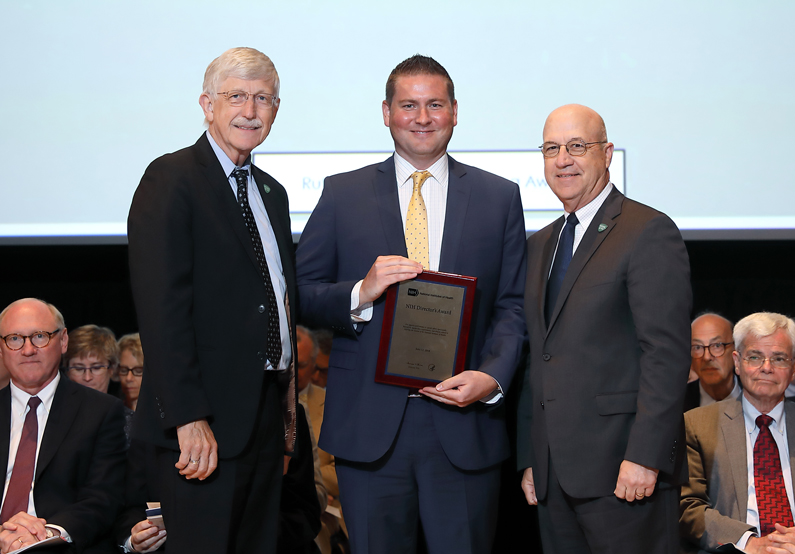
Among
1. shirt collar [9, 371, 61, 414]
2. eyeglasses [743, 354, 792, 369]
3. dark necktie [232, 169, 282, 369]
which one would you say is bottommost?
shirt collar [9, 371, 61, 414]

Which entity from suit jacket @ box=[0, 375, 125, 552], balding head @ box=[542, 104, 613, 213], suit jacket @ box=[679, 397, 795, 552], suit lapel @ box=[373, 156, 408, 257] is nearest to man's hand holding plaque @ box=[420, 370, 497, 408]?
suit lapel @ box=[373, 156, 408, 257]

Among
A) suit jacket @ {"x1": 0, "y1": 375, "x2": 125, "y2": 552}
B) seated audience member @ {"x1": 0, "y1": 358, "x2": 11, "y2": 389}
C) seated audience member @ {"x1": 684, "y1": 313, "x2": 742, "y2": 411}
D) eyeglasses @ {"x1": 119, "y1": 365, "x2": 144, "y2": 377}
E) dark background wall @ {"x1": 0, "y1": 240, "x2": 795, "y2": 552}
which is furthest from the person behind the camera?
dark background wall @ {"x1": 0, "y1": 240, "x2": 795, "y2": 552}

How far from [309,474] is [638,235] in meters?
1.72

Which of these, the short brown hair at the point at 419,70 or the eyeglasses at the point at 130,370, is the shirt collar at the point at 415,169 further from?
the eyeglasses at the point at 130,370

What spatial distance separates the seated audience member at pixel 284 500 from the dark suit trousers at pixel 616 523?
44.3 inches

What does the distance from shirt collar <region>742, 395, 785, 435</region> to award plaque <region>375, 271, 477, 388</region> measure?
142 cm

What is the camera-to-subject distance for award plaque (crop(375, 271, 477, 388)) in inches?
84.7

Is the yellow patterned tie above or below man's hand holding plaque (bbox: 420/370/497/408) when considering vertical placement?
above

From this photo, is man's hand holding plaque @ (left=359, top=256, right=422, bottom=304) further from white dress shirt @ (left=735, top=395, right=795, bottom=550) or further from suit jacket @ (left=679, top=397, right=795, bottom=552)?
white dress shirt @ (left=735, top=395, right=795, bottom=550)

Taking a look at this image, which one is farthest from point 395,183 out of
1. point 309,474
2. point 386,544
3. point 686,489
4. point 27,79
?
point 27,79

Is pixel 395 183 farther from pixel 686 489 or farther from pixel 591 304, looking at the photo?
pixel 686 489

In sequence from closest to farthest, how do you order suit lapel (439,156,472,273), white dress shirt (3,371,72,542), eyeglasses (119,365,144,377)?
suit lapel (439,156,472,273) → white dress shirt (3,371,72,542) → eyeglasses (119,365,144,377)

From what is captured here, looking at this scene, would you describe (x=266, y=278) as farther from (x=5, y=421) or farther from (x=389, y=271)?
(x=5, y=421)

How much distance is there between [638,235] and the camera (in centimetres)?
213
